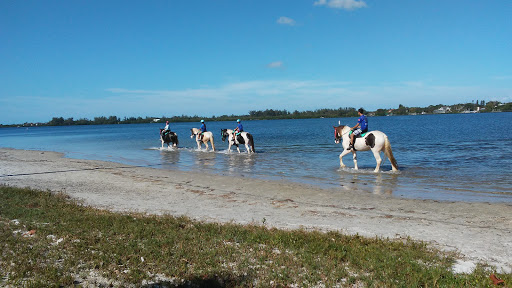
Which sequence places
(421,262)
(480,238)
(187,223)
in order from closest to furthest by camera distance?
(421,262)
(480,238)
(187,223)

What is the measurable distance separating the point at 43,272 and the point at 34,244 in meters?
1.47

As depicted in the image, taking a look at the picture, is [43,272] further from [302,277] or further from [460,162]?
[460,162]

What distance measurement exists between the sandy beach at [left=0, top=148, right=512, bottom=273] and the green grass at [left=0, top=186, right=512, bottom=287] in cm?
92

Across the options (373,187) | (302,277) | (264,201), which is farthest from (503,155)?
(302,277)

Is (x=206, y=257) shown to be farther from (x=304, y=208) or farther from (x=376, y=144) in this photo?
(x=376, y=144)

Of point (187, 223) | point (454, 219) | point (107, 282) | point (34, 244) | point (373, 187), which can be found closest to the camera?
point (107, 282)

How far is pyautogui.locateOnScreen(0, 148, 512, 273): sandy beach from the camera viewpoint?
24.6 ft

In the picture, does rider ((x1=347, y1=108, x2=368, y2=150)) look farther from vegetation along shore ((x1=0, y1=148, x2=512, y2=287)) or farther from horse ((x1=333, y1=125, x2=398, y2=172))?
vegetation along shore ((x1=0, y1=148, x2=512, y2=287))

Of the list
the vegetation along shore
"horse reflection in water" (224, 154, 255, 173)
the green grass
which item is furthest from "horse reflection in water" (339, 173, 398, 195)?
the green grass

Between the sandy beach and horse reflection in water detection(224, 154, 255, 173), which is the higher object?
the sandy beach

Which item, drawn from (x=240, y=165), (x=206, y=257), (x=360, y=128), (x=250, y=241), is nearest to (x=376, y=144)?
(x=360, y=128)

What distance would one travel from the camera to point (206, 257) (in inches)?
238

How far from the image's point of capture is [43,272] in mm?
5371

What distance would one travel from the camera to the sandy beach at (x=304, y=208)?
24.6 feet
